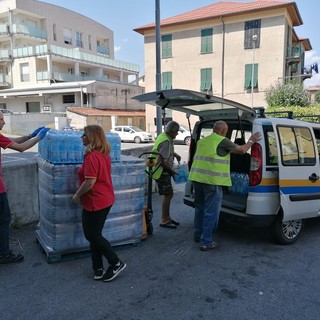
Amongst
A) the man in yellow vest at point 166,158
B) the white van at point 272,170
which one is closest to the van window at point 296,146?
the white van at point 272,170

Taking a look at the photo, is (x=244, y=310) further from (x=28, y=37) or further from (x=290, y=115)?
(x=28, y=37)

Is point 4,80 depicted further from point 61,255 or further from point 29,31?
point 61,255

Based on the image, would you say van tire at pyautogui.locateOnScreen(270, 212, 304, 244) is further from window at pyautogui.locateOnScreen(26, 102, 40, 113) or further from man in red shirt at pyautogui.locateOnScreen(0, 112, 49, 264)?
window at pyautogui.locateOnScreen(26, 102, 40, 113)

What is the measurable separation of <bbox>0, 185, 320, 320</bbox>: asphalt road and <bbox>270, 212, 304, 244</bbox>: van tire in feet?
0.38

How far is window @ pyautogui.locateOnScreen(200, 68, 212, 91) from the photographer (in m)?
29.0

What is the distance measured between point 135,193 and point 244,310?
1.95 metres

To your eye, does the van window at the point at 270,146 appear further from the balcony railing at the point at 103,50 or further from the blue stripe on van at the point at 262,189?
the balcony railing at the point at 103,50

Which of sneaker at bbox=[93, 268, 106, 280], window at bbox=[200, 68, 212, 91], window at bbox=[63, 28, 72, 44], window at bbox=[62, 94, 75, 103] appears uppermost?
window at bbox=[63, 28, 72, 44]

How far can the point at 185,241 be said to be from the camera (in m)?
4.59

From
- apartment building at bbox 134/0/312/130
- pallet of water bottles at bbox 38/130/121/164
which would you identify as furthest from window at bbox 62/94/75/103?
pallet of water bottles at bbox 38/130/121/164

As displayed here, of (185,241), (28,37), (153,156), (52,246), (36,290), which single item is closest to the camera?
(36,290)

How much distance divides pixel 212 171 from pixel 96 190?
155 centimetres

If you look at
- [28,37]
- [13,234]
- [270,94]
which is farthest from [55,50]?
[13,234]

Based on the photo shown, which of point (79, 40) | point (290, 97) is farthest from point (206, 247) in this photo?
point (79, 40)
